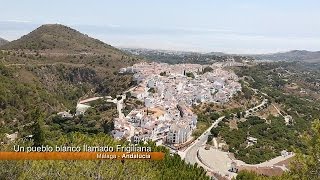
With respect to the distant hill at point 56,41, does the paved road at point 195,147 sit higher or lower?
lower

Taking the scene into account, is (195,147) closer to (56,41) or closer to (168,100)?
(168,100)

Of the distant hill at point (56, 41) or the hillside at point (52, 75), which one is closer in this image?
the hillside at point (52, 75)

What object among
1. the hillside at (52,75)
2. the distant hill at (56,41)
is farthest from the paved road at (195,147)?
the distant hill at (56,41)

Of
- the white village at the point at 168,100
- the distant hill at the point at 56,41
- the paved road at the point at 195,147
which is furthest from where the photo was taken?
the distant hill at the point at 56,41

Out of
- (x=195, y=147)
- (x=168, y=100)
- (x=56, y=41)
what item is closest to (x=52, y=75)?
(x=168, y=100)

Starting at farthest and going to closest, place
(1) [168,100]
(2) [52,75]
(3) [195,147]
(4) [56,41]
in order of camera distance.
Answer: (4) [56,41], (2) [52,75], (1) [168,100], (3) [195,147]

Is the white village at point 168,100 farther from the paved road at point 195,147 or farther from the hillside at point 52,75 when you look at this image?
the hillside at point 52,75

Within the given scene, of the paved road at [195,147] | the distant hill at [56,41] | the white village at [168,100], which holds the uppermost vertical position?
the distant hill at [56,41]
